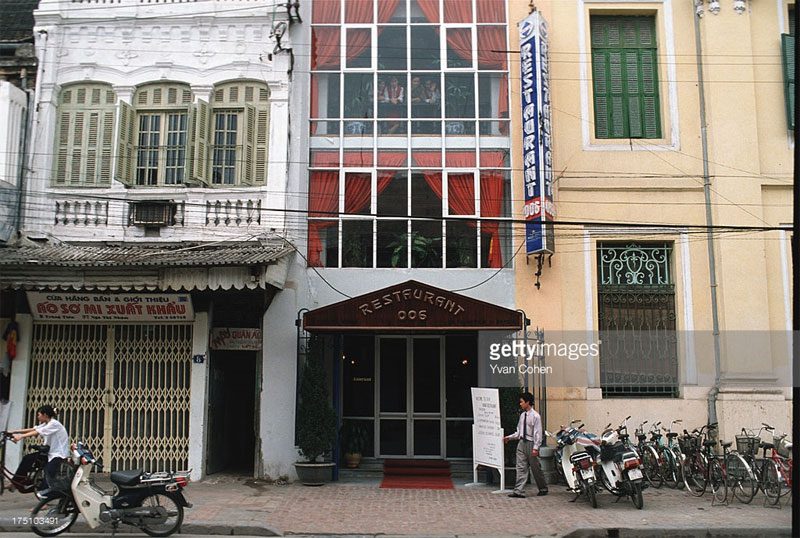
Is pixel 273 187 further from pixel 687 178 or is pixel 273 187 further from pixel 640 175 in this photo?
pixel 687 178

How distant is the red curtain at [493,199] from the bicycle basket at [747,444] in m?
5.17

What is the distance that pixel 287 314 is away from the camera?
14273 millimetres

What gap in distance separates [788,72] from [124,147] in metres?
12.9

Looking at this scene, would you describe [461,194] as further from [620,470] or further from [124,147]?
[124,147]

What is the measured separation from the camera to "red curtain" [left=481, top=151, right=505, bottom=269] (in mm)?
14797

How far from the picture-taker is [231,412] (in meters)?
15.5

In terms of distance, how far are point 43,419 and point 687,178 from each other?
474 inches

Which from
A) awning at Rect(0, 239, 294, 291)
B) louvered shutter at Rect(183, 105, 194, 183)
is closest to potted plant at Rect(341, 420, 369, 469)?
awning at Rect(0, 239, 294, 291)

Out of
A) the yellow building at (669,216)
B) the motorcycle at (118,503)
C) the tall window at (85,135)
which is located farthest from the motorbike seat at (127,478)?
the yellow building at (669,216)

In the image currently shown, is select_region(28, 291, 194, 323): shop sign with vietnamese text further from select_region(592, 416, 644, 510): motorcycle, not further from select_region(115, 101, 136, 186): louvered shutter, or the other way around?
select_region(592, 416, 644, 510): motorcycle

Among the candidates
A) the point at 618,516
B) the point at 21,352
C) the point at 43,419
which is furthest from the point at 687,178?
the point at 21,352

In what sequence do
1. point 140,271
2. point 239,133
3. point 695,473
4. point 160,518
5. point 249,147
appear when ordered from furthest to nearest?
point 239,133 → point 249,147 → point 695,473 → point 140,271 → point 160,518

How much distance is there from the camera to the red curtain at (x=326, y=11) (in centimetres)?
1547

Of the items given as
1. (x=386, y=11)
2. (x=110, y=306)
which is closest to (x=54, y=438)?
(x=110, y=306)
